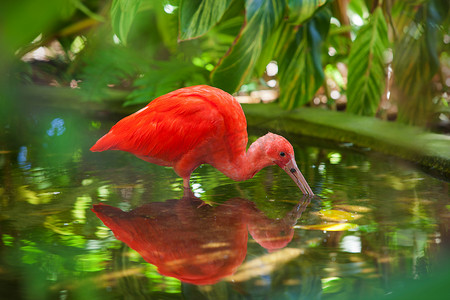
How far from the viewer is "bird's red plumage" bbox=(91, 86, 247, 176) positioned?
216cm

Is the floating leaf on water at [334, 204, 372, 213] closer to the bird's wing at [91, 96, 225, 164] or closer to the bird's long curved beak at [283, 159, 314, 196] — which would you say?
the bird's long curved beak at [283, 159, 314, 196]

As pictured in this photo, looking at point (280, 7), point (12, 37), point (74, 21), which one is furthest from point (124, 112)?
point (12, 37)

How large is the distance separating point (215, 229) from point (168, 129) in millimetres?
550

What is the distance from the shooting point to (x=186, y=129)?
2176 mm

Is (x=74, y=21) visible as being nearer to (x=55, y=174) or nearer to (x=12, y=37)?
(x=55, y=174)

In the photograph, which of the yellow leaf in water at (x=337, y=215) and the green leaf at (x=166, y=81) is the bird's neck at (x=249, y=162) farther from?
the green leaf at (x=166, y=81)

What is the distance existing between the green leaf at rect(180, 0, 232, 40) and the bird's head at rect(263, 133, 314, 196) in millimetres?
733

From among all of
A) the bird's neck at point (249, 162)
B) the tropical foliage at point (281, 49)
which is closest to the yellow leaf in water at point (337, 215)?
the bird's neck at point (249, 162)

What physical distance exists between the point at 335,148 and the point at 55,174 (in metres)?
1.57

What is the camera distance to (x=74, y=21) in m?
4.96

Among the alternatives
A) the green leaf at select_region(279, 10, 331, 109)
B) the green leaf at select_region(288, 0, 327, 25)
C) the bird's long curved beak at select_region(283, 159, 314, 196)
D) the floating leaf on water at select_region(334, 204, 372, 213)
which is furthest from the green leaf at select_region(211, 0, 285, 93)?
the floating leaf on water at select_region(334, 204, 372, 213)

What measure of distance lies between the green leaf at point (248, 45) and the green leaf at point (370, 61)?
767 mm

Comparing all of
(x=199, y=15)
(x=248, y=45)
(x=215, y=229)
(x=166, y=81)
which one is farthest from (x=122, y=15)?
(x=215, y=229)

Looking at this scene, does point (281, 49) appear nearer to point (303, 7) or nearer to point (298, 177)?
point (303, 7)
